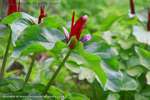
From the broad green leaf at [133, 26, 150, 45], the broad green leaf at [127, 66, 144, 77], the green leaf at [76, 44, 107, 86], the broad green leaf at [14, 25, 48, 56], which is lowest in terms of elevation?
the broad green leaf at [127, 66, 144, 77]

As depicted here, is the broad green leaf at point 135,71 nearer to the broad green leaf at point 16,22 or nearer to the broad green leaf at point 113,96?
the broad green leaf at point 113,96

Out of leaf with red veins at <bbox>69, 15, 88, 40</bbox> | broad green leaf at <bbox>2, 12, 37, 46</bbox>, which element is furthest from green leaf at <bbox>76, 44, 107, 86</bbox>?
broad green leaf at <bbox>2, 12, 37, 46</bbox>

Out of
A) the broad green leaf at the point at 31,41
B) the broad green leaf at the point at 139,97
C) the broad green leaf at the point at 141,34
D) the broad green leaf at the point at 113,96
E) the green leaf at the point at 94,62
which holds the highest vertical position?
the broad green leaf at the point at 31,41

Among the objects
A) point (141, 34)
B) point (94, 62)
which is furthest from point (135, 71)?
point (94, 62)

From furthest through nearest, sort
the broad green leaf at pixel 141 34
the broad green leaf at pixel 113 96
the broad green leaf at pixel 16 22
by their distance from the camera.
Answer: the broad green leaf at pixel 141 34 → the broad green leaf at pixel 113 96 → the broad green leaf at pixel 16 22

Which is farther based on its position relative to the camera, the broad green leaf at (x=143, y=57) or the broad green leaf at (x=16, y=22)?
the broad green leaf at (x=143, y=57)

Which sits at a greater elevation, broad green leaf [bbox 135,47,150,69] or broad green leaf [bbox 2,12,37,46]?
broad green leaf [bbox 2,12,37,46]

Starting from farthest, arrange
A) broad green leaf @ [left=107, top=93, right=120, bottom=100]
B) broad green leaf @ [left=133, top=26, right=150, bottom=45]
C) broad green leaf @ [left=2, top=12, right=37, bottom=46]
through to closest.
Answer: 1. broad green leaf @ [left=133, top=26, right=150, bottom=45]
2. broad green leaf @ [left=107, top=93, right=120, bottom=100]
3. broad green leaf @ [left=2, top=12, right=37, bottom=46]

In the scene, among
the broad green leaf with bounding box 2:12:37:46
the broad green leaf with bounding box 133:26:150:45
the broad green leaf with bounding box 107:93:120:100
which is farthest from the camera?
the broad green leaf with bounding box 133:26:150:45

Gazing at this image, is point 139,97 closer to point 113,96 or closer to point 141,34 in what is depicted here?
point 113,96

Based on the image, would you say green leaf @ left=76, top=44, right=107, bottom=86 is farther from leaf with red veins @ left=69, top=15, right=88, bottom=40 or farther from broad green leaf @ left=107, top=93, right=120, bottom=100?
broad green leaf @ left=107, top=93, right=120, bottom=100

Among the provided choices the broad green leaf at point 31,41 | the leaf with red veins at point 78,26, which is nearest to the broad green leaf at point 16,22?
the broad green leaf at point 31,41

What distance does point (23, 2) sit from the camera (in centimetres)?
335

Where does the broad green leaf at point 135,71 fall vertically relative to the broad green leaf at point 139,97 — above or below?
above
